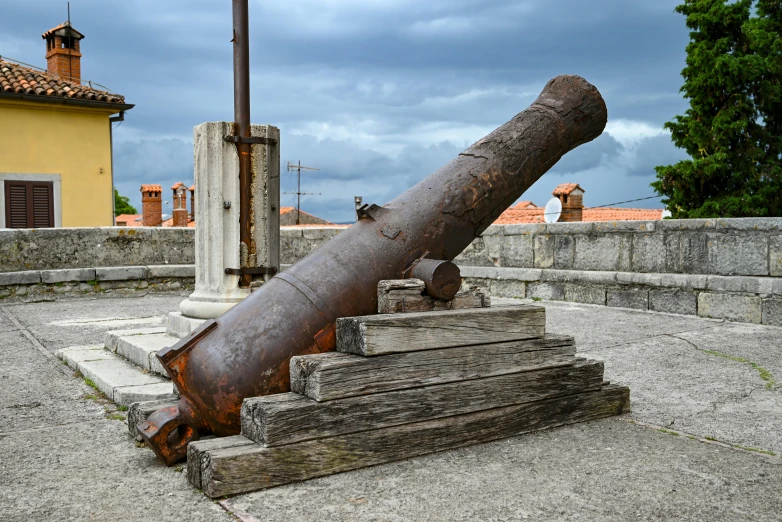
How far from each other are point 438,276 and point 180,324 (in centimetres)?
261

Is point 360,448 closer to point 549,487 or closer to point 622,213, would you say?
point 549,487

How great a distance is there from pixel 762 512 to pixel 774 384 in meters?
2.18

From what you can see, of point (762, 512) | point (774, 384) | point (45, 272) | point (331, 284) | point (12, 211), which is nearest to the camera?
point (762, 512)

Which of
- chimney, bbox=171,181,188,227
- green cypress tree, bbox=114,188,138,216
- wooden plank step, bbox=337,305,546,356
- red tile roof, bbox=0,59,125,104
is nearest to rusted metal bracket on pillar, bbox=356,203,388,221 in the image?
wooden plank step, bbox=337,305,546,356

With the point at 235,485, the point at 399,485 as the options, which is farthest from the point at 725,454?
the point at 235,485

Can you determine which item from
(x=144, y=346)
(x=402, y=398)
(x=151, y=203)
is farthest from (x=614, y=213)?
(x=402, y=398)

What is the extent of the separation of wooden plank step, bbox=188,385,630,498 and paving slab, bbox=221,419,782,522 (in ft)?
0.14

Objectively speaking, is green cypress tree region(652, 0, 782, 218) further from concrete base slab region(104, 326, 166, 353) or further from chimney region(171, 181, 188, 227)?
chimney region(171, 181, 188, 227)

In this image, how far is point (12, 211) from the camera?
710 inches

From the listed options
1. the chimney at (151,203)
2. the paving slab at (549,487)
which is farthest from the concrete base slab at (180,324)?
the chimney at (151,203)

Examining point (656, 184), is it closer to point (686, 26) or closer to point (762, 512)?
point (686, 26)

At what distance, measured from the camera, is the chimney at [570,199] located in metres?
19.6

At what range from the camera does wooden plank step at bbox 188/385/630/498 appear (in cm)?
243

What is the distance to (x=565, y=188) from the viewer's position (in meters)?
19.8
